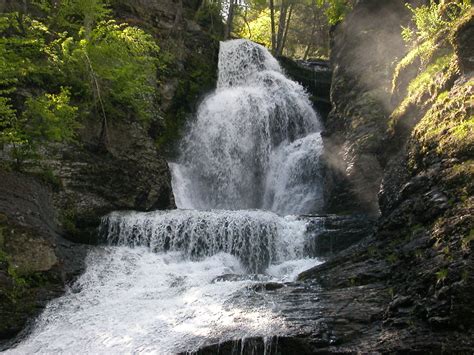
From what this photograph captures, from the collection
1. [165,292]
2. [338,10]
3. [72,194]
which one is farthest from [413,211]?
[338,10]

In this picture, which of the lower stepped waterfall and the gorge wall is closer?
the gorge wall

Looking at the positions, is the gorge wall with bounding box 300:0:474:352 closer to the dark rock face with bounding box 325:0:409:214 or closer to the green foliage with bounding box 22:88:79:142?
the dark rock face with bounding box 325:0:409:214

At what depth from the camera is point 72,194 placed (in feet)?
44.8

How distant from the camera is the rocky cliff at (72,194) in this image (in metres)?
9.97

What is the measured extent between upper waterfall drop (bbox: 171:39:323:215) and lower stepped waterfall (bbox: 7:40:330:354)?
2.0 inches

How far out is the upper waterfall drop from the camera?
62.4ft

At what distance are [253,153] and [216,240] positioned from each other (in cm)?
823

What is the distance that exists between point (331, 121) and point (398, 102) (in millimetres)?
4980

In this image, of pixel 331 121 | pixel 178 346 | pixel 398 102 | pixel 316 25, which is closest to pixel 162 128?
pixel 331 121

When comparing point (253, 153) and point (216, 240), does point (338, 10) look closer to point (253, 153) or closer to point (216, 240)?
point (253, 153)

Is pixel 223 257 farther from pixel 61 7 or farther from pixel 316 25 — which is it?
pixel 316 25

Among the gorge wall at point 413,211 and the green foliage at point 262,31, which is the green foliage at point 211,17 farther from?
the gorge wall at point 413,211

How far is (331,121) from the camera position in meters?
19.1

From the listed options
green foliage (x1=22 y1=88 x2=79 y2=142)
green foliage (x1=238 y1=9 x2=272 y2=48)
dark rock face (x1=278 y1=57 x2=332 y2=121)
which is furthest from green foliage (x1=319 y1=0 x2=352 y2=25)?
green foliage (x1=238 y1=9 x2=272 y2=48)
